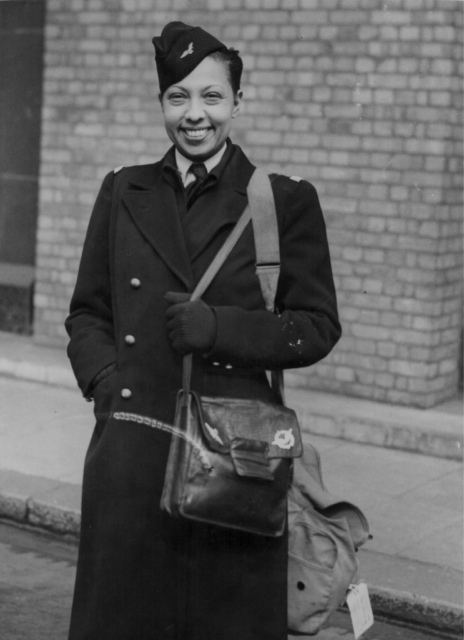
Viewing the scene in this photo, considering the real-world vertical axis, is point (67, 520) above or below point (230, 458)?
below

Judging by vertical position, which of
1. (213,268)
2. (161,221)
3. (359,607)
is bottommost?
(359,607)

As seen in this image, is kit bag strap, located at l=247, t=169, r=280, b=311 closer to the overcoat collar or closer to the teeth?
the overcoat collar

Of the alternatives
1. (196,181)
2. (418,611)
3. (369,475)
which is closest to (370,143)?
(369,475)

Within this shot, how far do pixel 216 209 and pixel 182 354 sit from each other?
1.32 ft

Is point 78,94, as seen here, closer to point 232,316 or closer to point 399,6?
point 399,6

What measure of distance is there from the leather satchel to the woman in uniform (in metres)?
0.09

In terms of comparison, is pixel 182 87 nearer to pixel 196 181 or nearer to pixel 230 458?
pixel 196 181

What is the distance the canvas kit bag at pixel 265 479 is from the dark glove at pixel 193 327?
0.06 meters

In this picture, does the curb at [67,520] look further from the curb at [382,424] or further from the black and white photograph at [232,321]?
the curb at [382,424]

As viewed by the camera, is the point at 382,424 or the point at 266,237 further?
the point at 382,424

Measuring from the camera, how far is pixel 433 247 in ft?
24.9

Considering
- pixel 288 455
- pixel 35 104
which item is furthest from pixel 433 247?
pixel 288 455

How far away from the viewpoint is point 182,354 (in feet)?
10.5

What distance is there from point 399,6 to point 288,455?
500 cm
